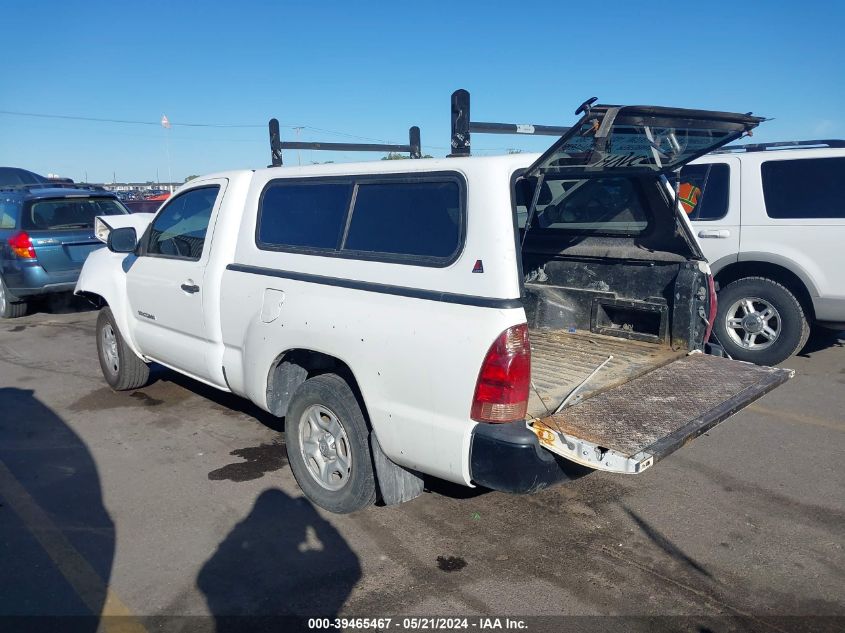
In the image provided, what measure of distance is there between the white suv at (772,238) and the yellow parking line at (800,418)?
1.32m

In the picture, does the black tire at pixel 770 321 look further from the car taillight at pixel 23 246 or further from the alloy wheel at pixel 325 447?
the car taillight at pixel 23 246

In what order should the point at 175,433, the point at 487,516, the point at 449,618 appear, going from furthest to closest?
the point at 175,433, the point at 487,516, the point at 449,618

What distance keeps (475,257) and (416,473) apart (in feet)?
4.22

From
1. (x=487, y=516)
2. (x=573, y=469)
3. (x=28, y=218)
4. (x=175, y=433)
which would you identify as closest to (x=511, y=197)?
(x=573, y=469)

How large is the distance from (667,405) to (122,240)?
4179 millimetres

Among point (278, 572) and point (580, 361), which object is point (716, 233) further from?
point (278, 572)

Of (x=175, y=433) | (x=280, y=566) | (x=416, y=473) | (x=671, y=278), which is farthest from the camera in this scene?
(x=175, y=433)

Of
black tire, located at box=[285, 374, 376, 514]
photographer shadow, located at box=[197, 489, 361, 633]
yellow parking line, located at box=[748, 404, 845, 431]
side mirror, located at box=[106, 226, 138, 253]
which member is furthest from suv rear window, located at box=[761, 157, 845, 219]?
side mirror, located at box=[106, 226, 138, 253]

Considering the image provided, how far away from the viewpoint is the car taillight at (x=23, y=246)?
926 centimetres

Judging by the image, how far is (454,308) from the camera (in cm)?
299

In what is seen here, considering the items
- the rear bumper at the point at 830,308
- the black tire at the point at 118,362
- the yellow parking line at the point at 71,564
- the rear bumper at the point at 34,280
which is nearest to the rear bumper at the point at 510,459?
the yellow parking line at the point at 71,564

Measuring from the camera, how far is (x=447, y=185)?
10.6 feet

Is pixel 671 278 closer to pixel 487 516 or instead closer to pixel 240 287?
pixel 487 516

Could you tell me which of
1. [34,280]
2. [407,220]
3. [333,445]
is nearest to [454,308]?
[407,220]
